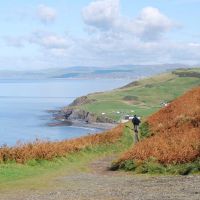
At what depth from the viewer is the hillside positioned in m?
27.5

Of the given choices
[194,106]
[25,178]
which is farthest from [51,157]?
[194,106]

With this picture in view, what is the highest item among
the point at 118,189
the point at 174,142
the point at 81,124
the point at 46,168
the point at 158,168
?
the point at 174,142

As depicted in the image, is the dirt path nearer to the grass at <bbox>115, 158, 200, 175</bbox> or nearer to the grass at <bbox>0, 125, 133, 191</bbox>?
the grass at <bbox>115, 158, 200, 175</bbox>

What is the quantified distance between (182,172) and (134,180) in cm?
262

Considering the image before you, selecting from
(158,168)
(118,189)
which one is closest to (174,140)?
(158,168)

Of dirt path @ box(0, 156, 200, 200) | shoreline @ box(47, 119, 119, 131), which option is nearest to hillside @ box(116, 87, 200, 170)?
dirt path @ box(0, 156, 200, 200)

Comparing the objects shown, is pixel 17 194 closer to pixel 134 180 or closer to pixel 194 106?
pixel 134 180

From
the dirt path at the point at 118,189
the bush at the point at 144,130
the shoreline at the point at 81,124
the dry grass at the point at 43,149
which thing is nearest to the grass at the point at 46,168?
the dry grass at the point at 43,149

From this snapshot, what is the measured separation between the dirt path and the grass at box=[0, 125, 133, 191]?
5.04 feet

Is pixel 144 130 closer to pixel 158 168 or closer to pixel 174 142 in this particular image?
pixel 174 142

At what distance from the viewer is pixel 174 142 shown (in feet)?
103

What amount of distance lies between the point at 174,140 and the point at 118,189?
39.8ft

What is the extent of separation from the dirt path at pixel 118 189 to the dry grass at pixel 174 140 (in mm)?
3030

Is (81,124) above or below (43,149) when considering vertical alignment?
below
